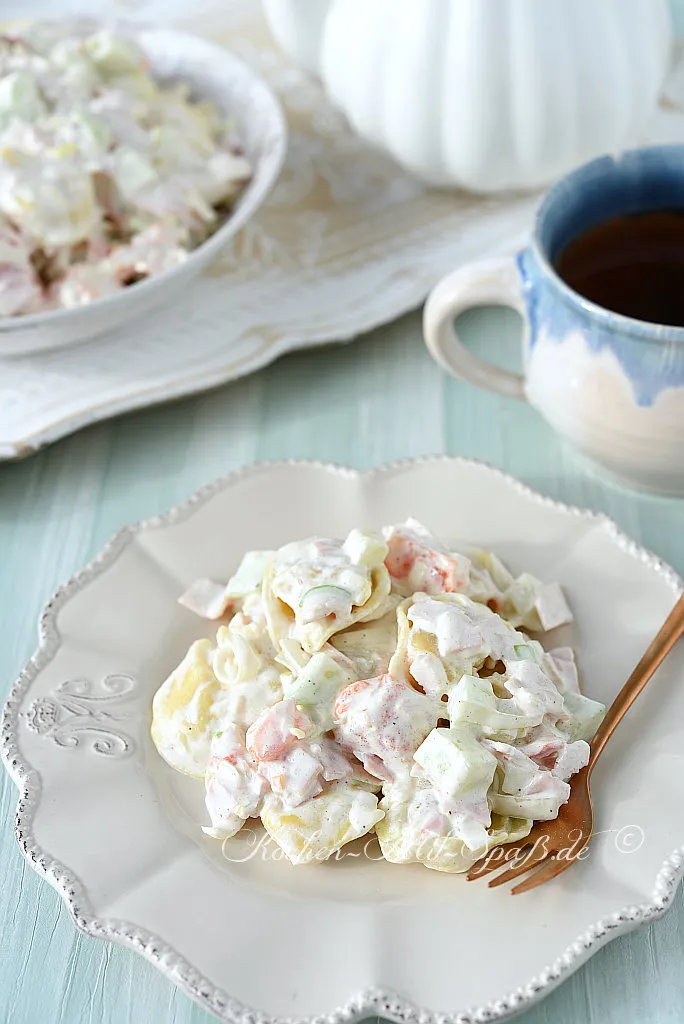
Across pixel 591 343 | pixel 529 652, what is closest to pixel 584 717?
pixel 529 652

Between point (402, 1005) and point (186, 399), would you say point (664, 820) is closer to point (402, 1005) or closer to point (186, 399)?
point (402, 1005)

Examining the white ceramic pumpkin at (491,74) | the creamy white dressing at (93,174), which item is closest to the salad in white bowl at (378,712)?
the creamy white dressing at (93,174)

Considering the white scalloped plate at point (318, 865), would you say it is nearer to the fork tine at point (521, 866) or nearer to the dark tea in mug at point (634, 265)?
the fork tine at point (521, 866)

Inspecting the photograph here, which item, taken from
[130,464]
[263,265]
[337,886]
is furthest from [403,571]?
[263,265]

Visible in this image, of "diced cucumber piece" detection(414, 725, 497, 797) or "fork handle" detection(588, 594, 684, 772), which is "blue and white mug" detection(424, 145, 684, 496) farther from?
"diced cucumber piece" detection(414, 725, 497, 797)

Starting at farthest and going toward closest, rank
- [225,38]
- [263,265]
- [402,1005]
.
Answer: [225,38] < [263,265] < [402,1005]
